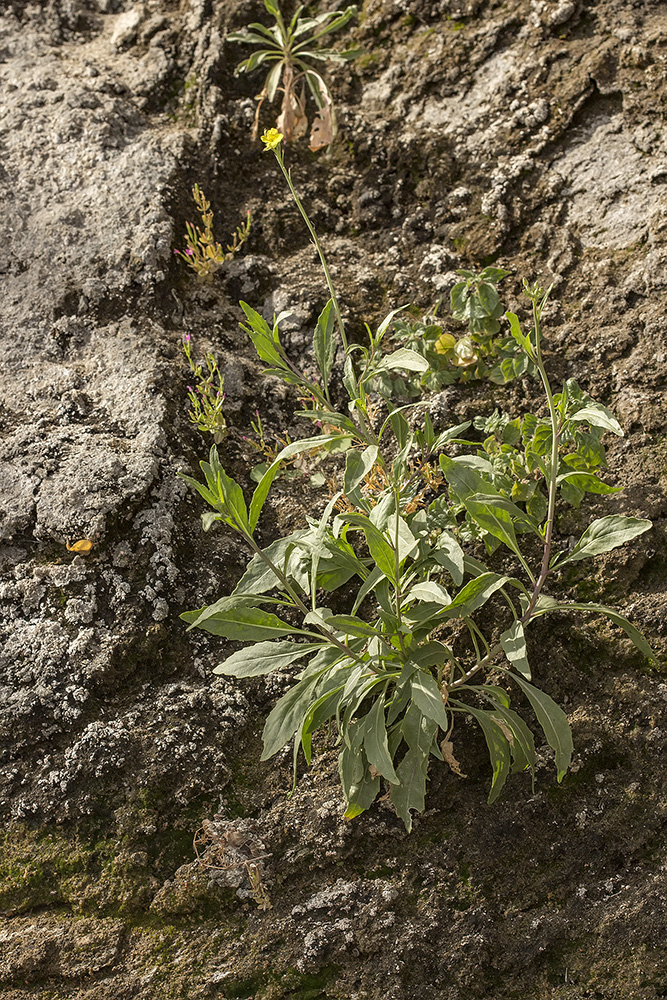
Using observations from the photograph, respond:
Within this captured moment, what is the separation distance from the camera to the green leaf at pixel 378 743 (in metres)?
1.90

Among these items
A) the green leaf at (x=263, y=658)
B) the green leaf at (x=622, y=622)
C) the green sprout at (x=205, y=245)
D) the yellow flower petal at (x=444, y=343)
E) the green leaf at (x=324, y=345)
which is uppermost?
the green sprout at (x=205, y=245)

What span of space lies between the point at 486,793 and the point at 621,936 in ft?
1.54

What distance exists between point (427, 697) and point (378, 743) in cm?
18

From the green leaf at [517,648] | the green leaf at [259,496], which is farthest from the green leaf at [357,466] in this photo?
the green leaf at [517,648]

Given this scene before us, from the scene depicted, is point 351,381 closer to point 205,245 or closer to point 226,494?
point 226,494

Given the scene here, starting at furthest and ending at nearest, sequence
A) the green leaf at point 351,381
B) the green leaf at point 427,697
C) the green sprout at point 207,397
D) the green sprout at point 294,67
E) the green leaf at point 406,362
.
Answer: the green sprout at point 294,67 < the green sprout at point 207,397 < the green leaf at point 351,381 < the green leaf at point 406,362 < the green leaf at point 427,697

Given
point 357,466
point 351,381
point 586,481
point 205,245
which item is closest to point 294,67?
point 205,245

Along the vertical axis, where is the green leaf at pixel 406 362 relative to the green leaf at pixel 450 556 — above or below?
above

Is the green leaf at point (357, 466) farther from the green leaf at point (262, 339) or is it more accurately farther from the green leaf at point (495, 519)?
the green leaf at point (262, 339)

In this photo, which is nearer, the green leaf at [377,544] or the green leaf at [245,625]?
the green leaf at [377,544]

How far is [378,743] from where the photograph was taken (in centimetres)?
199

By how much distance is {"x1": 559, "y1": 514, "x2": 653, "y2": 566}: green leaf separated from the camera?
2.12 metres

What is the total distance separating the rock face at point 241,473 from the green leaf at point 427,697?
17.5 inches

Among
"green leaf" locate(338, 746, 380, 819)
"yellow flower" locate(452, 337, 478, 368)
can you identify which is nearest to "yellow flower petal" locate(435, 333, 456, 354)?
"yellow flower" locate(452, 337, 478, 368)
